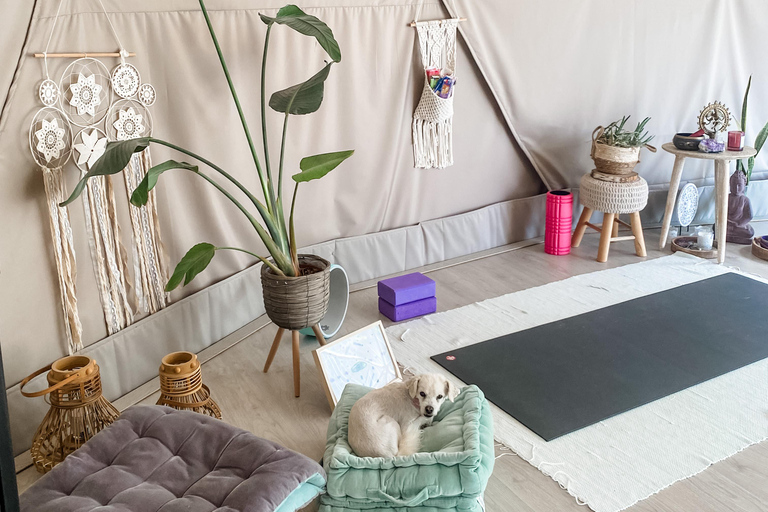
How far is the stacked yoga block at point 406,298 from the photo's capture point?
2988 millimetres

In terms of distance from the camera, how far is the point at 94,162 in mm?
2227

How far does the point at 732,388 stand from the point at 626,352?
383 millimetres

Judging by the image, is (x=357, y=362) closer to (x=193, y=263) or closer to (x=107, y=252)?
(x=193, y=263)

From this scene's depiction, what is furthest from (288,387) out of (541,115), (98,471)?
(541,115)

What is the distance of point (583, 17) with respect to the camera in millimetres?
3707

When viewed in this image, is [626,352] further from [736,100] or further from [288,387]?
[736,100]

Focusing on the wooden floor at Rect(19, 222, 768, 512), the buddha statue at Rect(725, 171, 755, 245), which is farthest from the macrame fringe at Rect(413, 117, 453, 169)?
the buddha statue at Rect(725, 171, 755, 245)

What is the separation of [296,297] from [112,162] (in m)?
0.74

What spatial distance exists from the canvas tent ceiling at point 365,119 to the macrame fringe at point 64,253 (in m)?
0.03

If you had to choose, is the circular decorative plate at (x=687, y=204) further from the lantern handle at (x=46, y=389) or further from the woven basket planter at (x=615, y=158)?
the lantern handle at (x=46, y=389)

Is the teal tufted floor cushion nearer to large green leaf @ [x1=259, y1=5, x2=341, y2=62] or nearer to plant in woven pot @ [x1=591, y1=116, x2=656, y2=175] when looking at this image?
large green leaf @ [x1=259, y1=5, x2=341, y2=62]

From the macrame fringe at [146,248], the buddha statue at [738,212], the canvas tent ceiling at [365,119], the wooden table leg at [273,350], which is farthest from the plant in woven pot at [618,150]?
the macrame fringe at [146,248]

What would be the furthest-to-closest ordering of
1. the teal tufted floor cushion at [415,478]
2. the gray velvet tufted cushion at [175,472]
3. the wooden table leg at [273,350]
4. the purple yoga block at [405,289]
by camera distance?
the purple yoga block at [405,289], the wooden table leg at [273,350], the teal tufted floor cushion at [415,478], the gray velvet tufted cushion at [175,472]

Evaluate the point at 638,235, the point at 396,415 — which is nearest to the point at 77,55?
the point at 396,415
